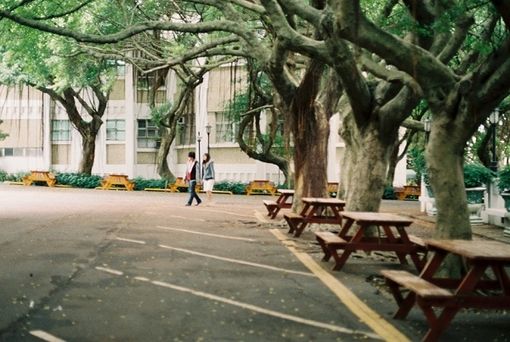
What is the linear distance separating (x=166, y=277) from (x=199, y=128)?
112ft

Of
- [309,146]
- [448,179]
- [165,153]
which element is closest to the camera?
[448,179]

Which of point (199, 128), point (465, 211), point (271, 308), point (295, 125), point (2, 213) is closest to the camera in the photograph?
point (271, 308)

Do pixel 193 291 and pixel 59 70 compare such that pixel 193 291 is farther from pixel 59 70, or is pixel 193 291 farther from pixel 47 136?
pixel 47 136

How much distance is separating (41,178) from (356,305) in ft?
120

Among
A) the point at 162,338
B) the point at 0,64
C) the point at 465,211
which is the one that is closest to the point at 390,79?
the point at 465,211

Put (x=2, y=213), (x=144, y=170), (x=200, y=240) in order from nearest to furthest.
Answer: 1. (x=200, y=240)
2. (x=2, y=213)
3. (x=144, y=170)

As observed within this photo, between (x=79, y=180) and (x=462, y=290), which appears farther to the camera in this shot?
(x=79, y=180)

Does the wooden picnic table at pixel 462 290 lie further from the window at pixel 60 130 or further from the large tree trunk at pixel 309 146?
the window at pixel 60 130

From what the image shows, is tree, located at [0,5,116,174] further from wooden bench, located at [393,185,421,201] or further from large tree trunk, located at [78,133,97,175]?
wooden bench, located at [393,185,421,201]

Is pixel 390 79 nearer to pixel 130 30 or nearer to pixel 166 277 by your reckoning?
pixel 166 277

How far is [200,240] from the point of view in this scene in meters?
13.4

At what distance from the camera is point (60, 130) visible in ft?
156

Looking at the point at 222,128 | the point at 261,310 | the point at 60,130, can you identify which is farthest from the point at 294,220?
the point at 60,130

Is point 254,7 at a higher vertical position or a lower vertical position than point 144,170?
higher
